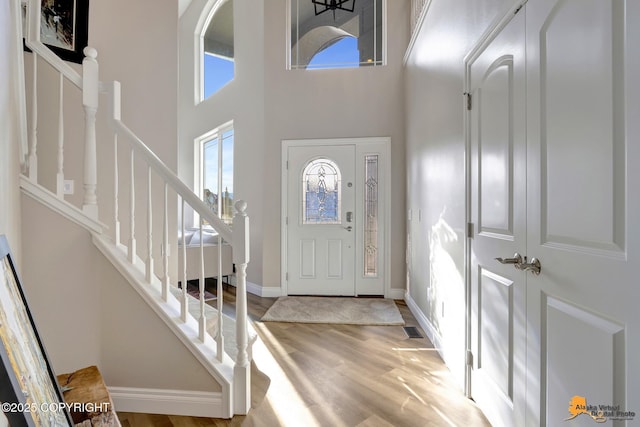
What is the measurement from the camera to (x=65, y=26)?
2.44 m

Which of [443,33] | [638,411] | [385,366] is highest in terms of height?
[443,33]

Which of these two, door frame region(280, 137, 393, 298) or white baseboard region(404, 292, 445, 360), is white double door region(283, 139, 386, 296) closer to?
door frame region(280, 137, 393, 298)

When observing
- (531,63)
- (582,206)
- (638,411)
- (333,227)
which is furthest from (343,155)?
(638,411)

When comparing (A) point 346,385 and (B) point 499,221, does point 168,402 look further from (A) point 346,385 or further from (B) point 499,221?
(B) point 499,221

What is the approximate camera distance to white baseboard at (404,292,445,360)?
252 centimetres

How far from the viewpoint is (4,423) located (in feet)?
3.34

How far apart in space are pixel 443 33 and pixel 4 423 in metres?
3.25

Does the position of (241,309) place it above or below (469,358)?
above

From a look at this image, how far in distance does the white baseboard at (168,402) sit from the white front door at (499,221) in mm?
1458

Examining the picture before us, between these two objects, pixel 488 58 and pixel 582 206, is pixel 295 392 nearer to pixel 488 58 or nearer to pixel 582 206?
pixel 582 206

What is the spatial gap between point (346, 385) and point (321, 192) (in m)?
2.56

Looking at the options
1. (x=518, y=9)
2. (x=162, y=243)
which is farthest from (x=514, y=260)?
(x=162, y=243)

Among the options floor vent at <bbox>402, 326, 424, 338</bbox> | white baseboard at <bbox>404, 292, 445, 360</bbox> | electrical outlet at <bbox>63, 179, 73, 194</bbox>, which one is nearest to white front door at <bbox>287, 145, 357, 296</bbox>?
white baseboard at <bbox>404, 292, 445, 360</bbox>

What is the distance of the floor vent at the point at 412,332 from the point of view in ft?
9.27
